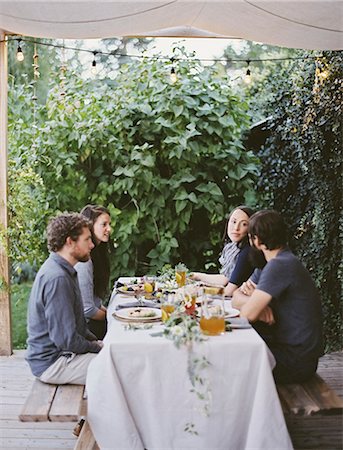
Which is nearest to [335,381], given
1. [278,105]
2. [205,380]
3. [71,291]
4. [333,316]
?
[333,316]

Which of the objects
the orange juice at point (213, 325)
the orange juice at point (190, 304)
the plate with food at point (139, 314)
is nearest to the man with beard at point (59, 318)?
the plate with food at point (139, 314)

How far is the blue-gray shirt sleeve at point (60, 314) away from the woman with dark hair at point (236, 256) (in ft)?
4.15

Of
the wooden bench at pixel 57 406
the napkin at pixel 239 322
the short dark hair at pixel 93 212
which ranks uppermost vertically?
the short dark hair at pixel 93 212

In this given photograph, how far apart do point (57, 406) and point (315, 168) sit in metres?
2.69

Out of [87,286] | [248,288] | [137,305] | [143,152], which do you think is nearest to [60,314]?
[137,305]

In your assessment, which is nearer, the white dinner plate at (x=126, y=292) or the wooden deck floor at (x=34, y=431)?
the wooden deck floor at (x=34, y=431)

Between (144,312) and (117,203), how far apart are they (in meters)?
2.23

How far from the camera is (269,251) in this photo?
287cm

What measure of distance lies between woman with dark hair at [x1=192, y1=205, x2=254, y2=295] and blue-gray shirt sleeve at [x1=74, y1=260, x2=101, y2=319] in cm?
82

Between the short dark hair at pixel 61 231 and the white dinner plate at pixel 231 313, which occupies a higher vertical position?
the short dark hair at pixel 61 231

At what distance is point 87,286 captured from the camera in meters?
3.50

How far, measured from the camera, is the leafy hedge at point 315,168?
4176 millimetres

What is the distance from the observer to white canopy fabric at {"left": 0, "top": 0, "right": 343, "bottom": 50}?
3.11 m

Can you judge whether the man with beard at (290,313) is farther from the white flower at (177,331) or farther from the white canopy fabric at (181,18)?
the white canopy fabric at (181,18)
